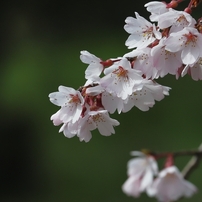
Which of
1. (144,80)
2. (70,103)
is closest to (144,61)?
(144,80)

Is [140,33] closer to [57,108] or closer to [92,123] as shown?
[92,123]

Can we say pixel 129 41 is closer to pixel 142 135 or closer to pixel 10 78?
pixel 142 135

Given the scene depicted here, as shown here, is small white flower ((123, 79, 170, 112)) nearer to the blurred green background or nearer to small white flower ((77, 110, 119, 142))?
small white flower ((77, 110, 119, 142))

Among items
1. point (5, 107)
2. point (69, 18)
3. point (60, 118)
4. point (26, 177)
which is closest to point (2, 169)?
point (26, 177)

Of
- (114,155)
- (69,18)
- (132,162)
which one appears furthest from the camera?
(69,18)

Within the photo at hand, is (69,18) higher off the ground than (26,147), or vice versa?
(69,18)

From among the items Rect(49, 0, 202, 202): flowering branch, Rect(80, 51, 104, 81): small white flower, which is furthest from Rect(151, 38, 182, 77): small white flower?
Rect(80, 51, 104, 81): small white flower

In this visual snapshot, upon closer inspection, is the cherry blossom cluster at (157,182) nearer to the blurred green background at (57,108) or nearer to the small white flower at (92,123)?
the small white flower at (92,123)
